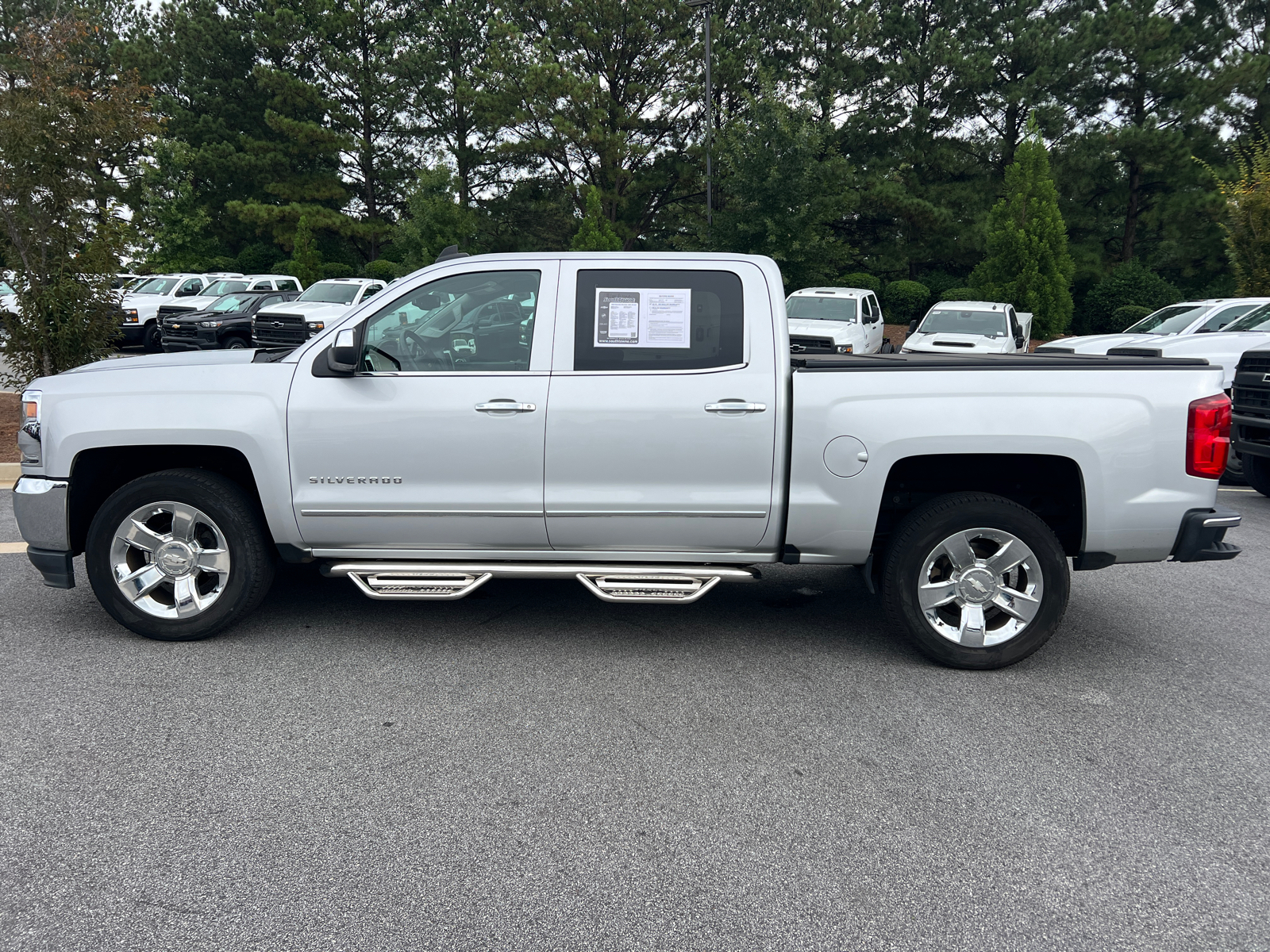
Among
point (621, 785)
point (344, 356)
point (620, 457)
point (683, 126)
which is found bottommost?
point (621, 785)

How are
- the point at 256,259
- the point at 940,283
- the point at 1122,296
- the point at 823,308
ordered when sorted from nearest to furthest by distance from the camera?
the point at 823,308
the point at 1122,296
the point at 940,283
the point at 256,259

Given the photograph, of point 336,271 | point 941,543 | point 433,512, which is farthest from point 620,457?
point 336,271

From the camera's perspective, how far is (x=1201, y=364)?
457 centimetres

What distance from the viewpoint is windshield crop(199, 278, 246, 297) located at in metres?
25.2

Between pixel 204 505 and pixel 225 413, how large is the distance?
47 centimetres

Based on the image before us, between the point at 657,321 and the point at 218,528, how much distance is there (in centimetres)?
243

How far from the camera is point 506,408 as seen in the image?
4742mm

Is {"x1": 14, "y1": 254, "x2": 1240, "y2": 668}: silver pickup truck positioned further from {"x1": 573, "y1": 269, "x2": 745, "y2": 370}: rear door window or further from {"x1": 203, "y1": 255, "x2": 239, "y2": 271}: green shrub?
{"x1": 203, "y1": 255, "x2": 239, "y2": 271}: green shrub

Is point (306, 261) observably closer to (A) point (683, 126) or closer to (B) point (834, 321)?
(A) point (683, 126)

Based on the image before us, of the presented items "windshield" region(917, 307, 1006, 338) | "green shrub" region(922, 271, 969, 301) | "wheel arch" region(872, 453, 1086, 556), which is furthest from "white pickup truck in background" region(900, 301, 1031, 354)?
"green shrub" region(922, 271, 969, 301)

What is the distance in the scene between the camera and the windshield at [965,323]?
17.6 m

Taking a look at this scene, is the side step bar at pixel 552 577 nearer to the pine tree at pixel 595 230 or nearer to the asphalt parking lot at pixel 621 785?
the asphalt parking lot at pixel 621 785

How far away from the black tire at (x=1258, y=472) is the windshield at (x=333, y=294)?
53.7ft

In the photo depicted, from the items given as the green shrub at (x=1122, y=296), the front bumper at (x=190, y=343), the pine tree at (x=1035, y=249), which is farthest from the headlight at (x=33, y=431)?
the green shrub at (x=1122, y=296)
